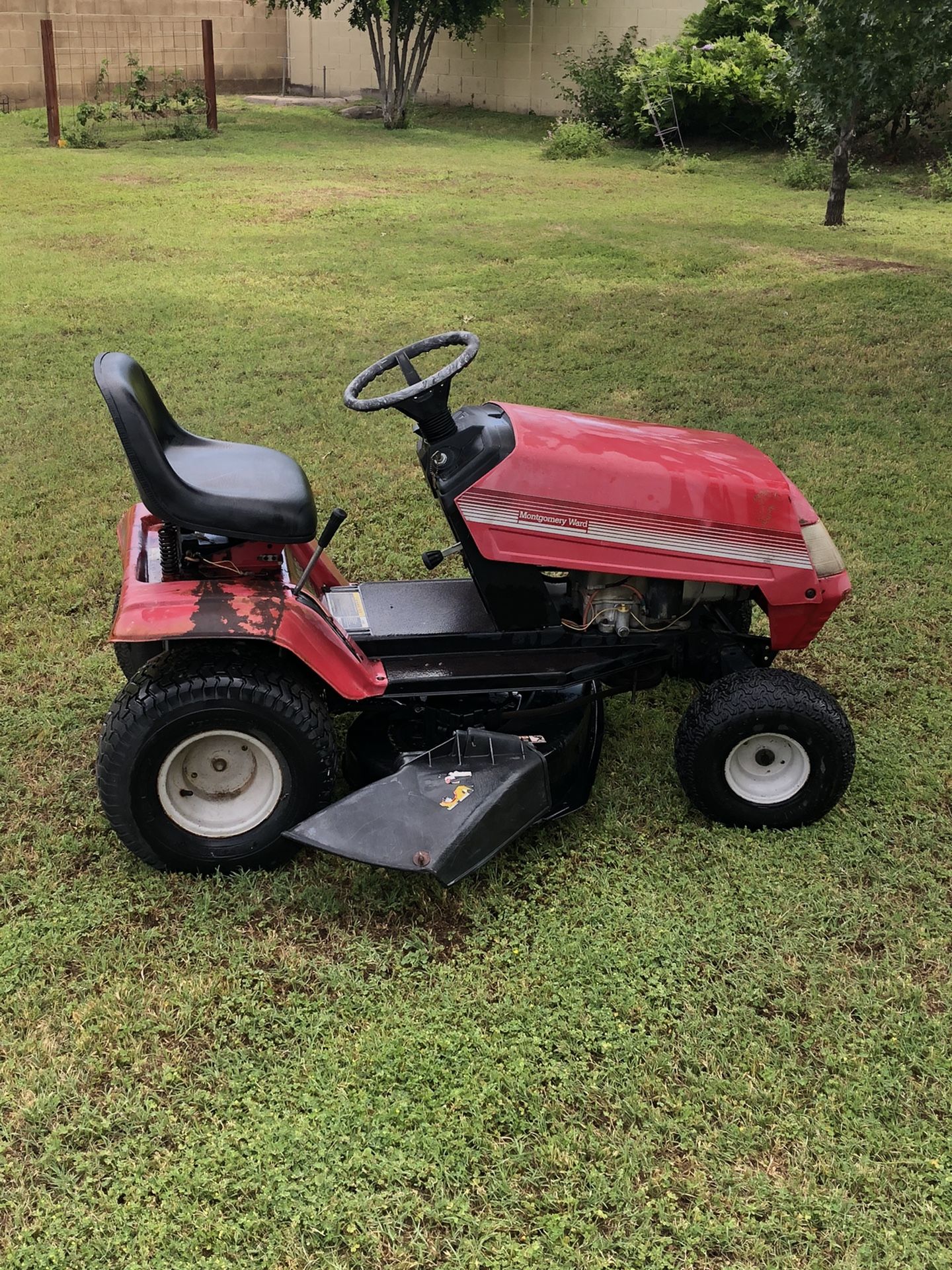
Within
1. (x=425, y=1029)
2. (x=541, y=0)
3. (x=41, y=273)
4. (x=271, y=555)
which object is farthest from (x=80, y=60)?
(x=425, y=1029)

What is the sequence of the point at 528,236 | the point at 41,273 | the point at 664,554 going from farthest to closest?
1. the point at 528,236
2. the point at 41,273
3. the point at 664,554

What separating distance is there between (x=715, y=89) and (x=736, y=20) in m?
1.78

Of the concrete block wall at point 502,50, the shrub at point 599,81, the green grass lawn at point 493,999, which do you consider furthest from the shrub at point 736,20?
the green grass lawn at point 493,999

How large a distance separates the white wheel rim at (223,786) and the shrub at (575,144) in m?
14.7

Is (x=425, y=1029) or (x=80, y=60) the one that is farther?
(x=80, y=60)

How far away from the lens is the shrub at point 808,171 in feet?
43.8

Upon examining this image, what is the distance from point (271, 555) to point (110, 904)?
39.1 inches

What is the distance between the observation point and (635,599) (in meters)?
3.21

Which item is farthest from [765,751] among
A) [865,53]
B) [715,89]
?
[715,89]

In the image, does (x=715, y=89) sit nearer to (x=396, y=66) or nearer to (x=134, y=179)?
(x=396, y=66)

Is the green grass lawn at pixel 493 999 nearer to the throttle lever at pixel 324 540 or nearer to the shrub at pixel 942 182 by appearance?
the throttle lever at pixel 324 540

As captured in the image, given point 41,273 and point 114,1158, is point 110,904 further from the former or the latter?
point 41,273

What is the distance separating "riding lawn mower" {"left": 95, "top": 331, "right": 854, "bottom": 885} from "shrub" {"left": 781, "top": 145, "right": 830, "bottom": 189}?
37.9 feet

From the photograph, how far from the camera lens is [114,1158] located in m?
2.20
